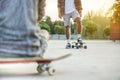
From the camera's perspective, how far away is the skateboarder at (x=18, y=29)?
3.53 m

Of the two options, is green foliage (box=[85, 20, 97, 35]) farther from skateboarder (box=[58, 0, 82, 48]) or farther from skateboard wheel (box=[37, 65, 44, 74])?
skateboard wheel (box=[37, 65, 44, 74])

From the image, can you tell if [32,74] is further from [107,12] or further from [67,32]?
[107,12]

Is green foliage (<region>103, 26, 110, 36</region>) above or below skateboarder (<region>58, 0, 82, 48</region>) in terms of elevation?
below

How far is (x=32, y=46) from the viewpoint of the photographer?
3.59 metres

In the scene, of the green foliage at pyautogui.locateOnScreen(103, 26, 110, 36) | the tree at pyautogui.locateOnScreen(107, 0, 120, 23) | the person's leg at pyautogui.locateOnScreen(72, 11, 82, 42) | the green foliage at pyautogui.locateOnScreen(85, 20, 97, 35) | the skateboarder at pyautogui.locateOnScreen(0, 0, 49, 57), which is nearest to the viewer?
the skateboarder at pyautogui.locateOnScreen(0, 0, 49, 57)

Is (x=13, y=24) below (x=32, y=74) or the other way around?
the other way around

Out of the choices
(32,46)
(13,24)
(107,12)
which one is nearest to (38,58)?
(32,46)

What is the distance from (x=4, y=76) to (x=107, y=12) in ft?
48.5

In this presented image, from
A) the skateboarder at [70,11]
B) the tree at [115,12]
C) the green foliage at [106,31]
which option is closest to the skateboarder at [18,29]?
the skateboarder at [70,11]

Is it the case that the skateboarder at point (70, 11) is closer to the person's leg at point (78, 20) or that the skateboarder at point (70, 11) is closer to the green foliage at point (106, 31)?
the person's leg at point (78, 20)

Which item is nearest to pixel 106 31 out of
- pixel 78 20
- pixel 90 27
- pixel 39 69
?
pixel 90 27

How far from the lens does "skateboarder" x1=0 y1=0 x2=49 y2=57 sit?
353cm

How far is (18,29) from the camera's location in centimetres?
356

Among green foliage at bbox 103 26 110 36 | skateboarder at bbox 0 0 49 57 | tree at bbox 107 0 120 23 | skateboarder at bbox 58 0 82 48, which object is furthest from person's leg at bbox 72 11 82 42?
green foliage at bbox 103 26 110 36
